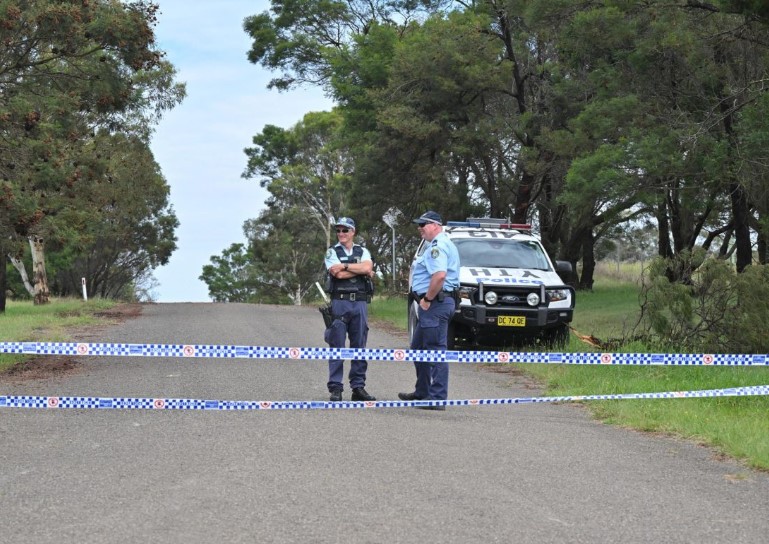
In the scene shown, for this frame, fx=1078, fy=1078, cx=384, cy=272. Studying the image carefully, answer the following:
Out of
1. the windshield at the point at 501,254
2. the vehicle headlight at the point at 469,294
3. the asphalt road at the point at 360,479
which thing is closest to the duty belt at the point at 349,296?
the asphalt road at the point at 360,479

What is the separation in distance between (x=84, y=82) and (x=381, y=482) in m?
15.6

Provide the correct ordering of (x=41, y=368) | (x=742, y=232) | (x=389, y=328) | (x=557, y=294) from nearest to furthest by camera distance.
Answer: (x=41, y=368) < (x=557, y=294) < (x=389, y=328) < (x=742, y=232)

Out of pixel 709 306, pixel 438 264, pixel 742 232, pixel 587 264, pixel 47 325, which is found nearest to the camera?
pixel 438 264

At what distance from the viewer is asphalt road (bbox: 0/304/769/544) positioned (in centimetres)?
572

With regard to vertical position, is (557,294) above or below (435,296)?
below

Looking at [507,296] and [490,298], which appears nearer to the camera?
[490,298]

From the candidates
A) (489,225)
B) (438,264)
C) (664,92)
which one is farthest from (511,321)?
(664,92)

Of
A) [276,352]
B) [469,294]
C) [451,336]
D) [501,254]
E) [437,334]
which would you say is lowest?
[451,336]

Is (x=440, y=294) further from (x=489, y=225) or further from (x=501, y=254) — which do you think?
(x=489, y=225)

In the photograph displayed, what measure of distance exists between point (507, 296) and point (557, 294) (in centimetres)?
85

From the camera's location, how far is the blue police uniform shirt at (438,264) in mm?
10164

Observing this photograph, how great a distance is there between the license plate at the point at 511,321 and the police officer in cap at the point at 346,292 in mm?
4908

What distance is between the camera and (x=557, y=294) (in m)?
15.7

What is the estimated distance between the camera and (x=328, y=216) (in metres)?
61.7
